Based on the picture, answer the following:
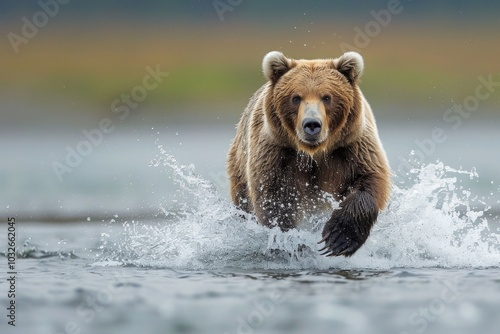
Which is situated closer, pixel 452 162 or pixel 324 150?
pixel 324 150

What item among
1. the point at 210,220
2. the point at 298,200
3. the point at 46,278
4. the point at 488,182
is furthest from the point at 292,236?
the point at 488,182

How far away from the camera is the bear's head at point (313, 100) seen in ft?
30.2

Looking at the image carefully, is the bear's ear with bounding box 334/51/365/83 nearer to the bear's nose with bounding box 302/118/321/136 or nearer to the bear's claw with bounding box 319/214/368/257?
the bear's nose with bounding box 302/118/321/136

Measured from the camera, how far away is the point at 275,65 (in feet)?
32.2

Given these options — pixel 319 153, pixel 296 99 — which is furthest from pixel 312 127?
pixel 319 153

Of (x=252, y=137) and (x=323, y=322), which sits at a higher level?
(x=252, y=137)

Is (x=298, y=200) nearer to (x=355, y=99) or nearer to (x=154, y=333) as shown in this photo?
(x=355, y=99)

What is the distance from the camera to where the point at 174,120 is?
43125 millimetres

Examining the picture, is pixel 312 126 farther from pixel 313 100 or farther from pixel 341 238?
pixel 341 238

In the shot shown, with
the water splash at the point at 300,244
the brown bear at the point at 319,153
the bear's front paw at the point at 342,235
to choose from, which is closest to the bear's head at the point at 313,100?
the brown bear at the point at 319,153

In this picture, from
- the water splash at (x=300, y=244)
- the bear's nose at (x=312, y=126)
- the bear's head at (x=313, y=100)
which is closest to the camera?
the bear's nose at (x=312, y=126)

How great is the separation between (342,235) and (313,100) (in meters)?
1.19

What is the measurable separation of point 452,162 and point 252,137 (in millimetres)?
14551

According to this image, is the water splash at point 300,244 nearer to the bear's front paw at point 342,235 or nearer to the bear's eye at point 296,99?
the bear's front paw at point 342,235
